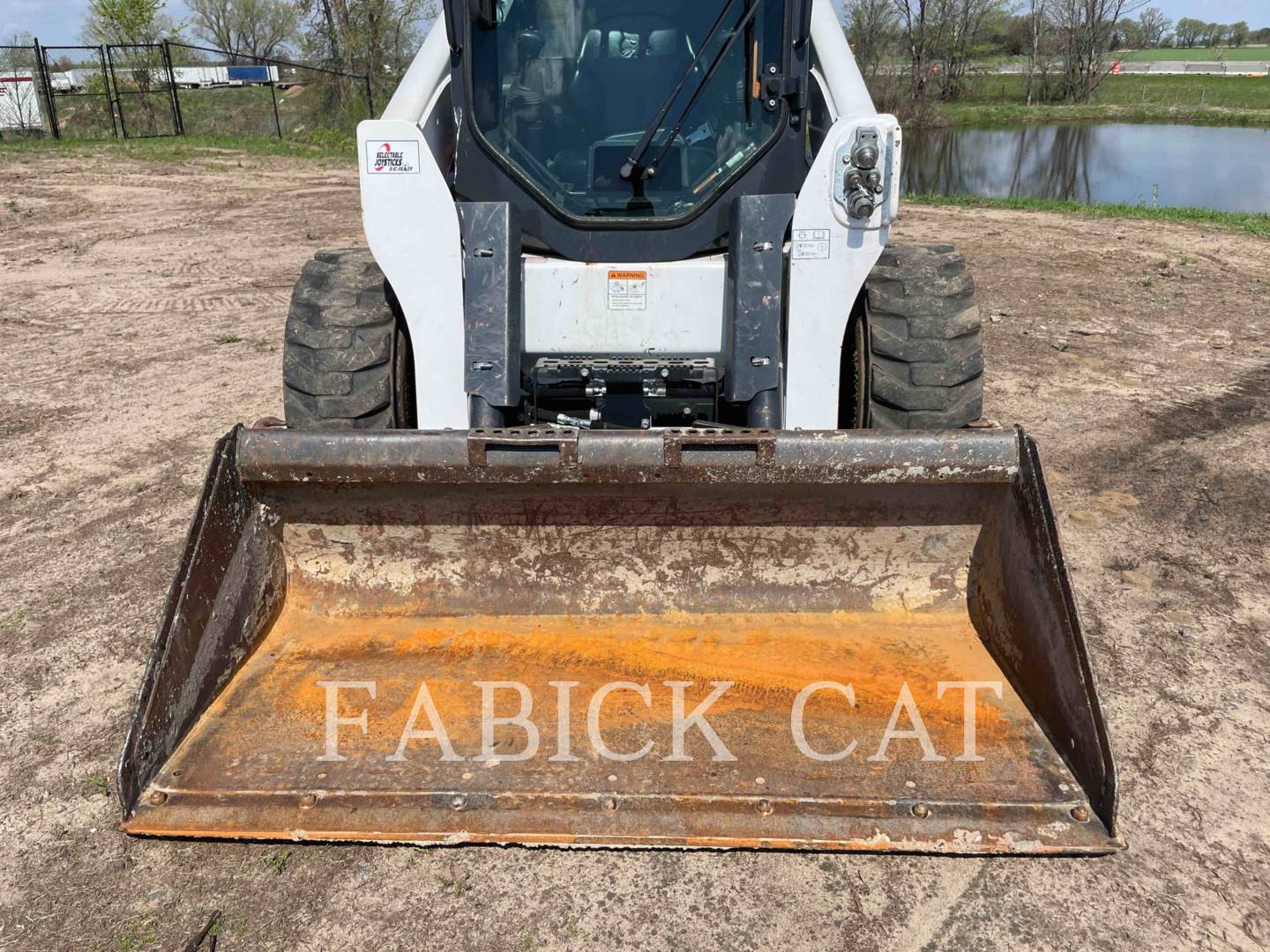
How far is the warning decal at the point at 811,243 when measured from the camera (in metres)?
3.36

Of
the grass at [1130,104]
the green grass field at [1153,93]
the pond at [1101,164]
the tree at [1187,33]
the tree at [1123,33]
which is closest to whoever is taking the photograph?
the pond at [1101,164]

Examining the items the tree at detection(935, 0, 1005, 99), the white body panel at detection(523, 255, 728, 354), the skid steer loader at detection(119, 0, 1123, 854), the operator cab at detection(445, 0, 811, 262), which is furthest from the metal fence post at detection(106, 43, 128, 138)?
the tree at detection(935, 0, 1005, 99)

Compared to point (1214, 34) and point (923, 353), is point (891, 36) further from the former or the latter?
point (1214, 34)

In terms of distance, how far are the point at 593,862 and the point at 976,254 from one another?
8838 mm

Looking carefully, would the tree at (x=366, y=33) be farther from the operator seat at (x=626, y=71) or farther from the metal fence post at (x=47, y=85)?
the operator seat at (x=626, y=71)

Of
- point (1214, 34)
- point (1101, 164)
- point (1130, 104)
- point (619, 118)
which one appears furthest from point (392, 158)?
point (1214, 34)

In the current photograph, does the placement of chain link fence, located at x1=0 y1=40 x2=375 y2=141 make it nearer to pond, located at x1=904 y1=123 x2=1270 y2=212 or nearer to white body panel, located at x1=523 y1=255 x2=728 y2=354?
pond, located at x1=904 y1=123 x2=1270 y2=212

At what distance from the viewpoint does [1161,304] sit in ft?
26.1

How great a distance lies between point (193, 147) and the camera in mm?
18781

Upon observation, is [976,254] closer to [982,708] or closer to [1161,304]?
[1161,304]

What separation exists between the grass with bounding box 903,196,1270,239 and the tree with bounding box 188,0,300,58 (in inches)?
1435

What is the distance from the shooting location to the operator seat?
3.45 metres

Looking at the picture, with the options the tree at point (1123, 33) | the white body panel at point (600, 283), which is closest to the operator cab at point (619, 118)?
the white body panel at point (600, 283)

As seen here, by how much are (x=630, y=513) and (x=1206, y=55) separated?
320ft
